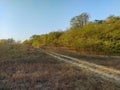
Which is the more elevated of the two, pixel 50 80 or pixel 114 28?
pixel 114 28

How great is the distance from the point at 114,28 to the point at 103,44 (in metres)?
2.89

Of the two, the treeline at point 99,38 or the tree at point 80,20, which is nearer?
the treeline at point 99,38

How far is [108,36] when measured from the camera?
32969mm

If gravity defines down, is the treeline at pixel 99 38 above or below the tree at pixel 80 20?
below

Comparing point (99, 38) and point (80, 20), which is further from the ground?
point (80, 20)

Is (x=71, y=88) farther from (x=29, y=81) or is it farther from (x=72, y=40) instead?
(x=72, y=40)

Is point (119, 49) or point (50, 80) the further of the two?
point (119, 49)

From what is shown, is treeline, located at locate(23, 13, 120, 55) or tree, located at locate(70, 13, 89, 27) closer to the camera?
treeline, located at locate(23, 13, 120, 55)

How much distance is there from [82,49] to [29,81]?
89.7 feet

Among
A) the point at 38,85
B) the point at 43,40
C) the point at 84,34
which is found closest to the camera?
the point at 38,85

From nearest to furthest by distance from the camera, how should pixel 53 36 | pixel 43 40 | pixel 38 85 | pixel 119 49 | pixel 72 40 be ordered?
pixel 38 85 < pixel 119 49 < pixel 72 40 < pixel 53 36 < pixel 43 40

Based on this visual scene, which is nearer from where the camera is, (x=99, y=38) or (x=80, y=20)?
(x=99, y=38)

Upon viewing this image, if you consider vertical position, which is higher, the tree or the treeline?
the tree

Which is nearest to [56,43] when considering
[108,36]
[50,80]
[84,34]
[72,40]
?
[72,40]
